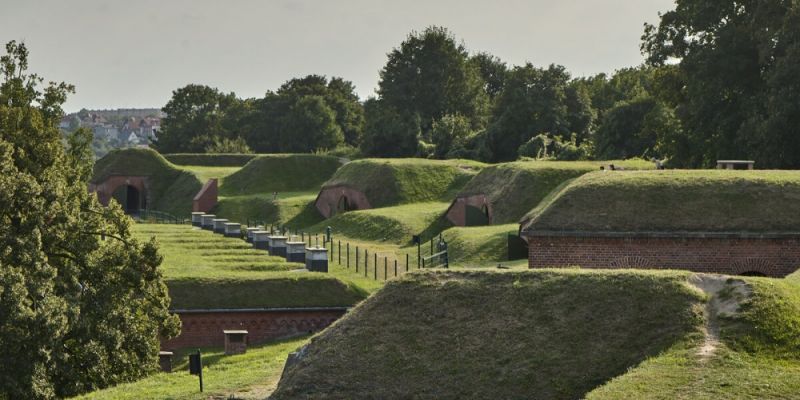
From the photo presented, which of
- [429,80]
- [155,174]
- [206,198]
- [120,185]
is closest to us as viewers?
[206,198]

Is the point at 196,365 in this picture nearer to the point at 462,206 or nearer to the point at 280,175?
the point at 462,206

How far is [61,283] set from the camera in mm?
26453

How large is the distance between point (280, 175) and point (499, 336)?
60429mm

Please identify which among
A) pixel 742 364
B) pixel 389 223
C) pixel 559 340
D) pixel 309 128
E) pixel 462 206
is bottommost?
pixel 742 364

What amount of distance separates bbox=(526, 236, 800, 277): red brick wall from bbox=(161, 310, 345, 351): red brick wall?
6621mm

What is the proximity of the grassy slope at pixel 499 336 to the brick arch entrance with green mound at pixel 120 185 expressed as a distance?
6339cm

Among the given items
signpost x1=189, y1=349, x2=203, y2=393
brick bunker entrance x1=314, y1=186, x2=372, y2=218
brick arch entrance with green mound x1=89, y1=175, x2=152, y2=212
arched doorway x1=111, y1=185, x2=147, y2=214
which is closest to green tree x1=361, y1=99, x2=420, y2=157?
brick arch entrance with green mound x1=89, y1=175, x2=152, y2=212

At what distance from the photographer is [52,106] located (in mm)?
31875

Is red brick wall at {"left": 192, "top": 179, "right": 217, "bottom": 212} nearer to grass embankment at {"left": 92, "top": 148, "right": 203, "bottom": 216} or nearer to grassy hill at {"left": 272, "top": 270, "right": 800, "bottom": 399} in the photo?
grass embankment at {"left": 92, "top": 148, "right": 203, "bottom": 216}

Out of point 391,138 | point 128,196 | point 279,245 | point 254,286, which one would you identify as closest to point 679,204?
→ point 254,286

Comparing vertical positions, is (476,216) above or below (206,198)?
below

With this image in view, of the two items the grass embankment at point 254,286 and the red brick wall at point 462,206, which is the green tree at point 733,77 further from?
the grass embankment at point 254,286

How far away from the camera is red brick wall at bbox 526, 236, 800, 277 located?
3238 cm

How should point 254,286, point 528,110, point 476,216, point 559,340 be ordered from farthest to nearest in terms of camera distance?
point 528,110 → point 476,216 → point 254,286 → point 559,340
